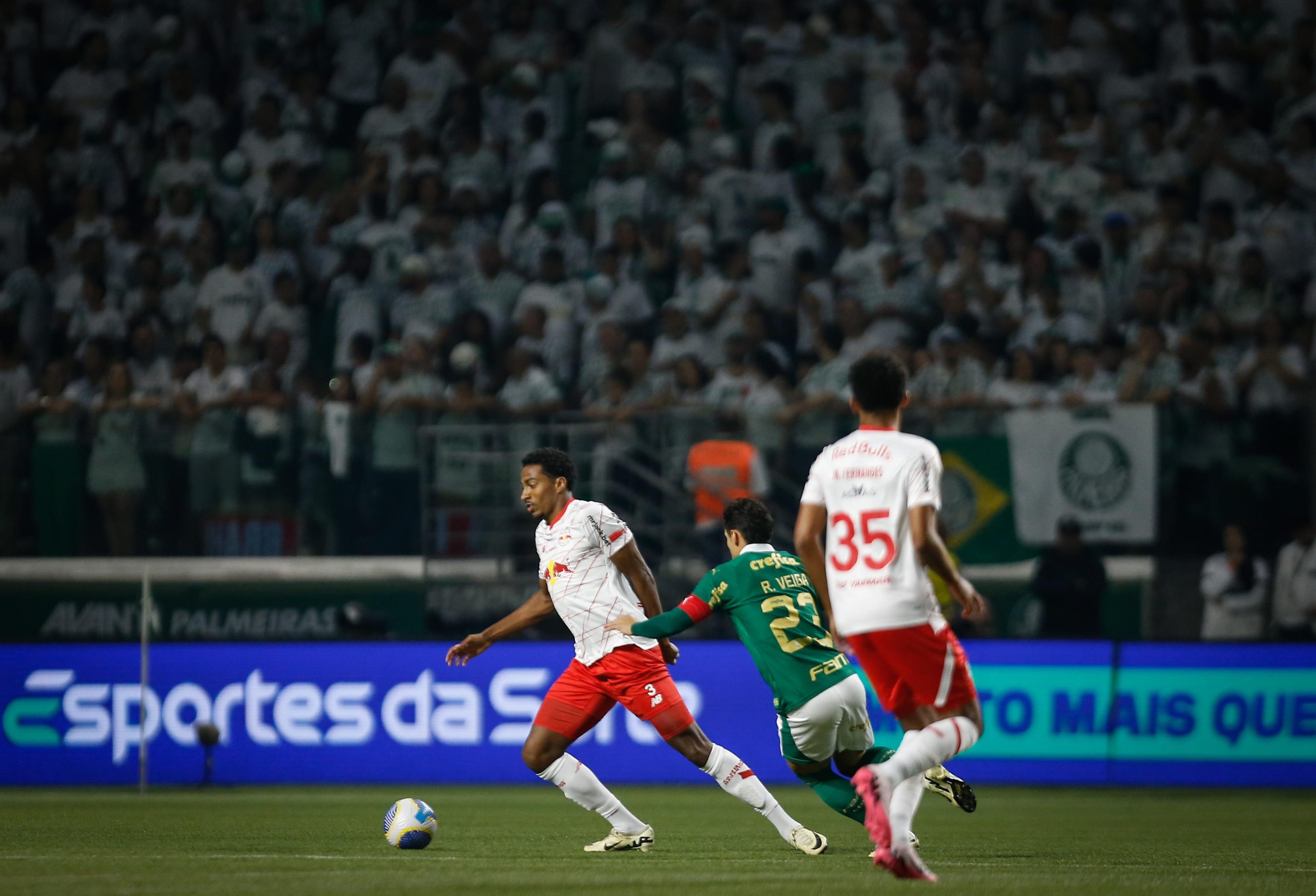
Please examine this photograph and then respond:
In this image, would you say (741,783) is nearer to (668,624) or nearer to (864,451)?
(668,624)

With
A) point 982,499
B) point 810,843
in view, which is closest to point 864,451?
point 810,843

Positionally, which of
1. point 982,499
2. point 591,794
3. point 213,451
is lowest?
point 591,794

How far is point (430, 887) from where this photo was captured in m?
6.62

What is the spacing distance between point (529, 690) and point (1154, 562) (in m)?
5.22

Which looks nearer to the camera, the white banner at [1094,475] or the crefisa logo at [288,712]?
the white banner at [1094,475]

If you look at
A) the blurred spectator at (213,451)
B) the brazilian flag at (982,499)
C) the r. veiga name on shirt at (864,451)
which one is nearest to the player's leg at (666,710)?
the r. veiga name on shirt at (864,451)

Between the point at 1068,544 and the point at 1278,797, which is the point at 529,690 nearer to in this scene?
the point at 1068,544

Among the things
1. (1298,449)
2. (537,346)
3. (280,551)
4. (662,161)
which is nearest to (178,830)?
(280,551)

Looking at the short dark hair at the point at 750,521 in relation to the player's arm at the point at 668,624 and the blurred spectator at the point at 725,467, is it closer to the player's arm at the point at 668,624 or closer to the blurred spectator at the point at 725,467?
the player's arm at the point at 668,624

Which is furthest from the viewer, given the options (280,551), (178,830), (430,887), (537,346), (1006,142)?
(1006,142)

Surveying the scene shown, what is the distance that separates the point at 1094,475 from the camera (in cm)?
1403

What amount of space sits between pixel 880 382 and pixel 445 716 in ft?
27.3

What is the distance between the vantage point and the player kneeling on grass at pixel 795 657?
8.26 meters

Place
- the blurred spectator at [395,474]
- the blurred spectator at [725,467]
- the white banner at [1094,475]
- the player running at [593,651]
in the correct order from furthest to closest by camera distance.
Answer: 1. the blurred spectator at [395,474]
2. the blurred spectator at [725,467]
3. the white banner at [1094,475]
4. the player running at [593,651]
